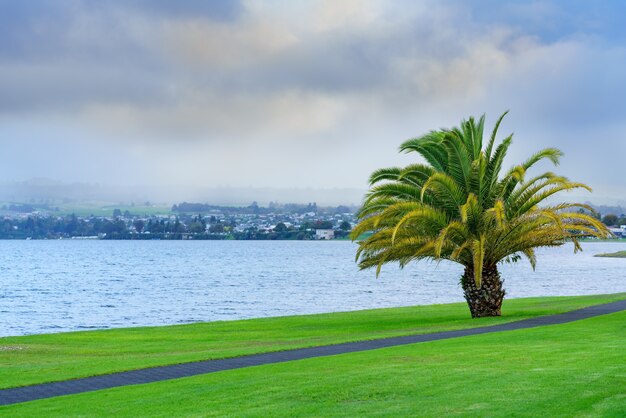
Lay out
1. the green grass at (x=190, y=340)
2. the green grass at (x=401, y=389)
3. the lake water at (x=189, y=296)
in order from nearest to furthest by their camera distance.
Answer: the green grass at (x=401, y=389) → the green grass at (x=190, y=340) → the lake water at (x=189, y=296)

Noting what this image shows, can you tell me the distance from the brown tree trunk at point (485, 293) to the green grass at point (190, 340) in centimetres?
71

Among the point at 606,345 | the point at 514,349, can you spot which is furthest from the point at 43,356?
the point at 606,345

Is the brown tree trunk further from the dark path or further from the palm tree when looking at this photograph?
the dark path

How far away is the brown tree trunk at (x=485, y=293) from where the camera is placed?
31094mm

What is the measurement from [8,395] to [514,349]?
33.0ft

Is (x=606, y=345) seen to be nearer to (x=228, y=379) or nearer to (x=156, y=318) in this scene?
(x=228, y=379)

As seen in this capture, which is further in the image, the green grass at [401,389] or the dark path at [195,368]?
the dark path at [195,368]

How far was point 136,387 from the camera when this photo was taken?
15664 millimetres

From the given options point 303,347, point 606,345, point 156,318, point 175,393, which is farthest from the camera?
point 156,318

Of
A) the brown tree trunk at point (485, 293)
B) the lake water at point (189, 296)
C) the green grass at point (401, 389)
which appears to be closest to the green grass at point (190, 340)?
the brown tree trunk at point (485, 293)

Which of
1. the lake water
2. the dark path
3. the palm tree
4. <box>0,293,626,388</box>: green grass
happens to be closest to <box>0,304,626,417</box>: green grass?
the dark path

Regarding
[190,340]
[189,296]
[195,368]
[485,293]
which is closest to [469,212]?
[485,293]

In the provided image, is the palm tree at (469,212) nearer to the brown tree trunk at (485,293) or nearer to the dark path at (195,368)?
the brown tree trunk at (485,293)

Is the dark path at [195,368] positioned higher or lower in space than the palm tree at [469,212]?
lower
